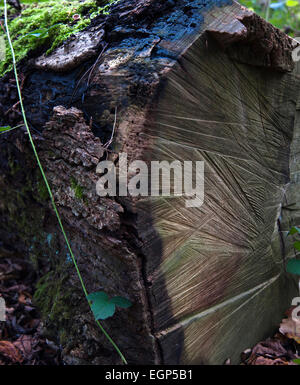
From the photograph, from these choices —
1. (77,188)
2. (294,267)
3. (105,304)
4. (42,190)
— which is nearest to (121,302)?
(105,304)

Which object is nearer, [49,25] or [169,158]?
[169,158]

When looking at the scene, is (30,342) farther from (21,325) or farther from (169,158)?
(169,158)

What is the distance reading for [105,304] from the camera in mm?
1223

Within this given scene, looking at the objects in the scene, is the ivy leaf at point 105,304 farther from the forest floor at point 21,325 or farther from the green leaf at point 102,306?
the forest floor at point 21,325

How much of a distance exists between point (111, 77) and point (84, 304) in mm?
1006

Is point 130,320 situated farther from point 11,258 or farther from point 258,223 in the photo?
point 11,258

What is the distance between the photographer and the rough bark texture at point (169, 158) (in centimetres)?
117

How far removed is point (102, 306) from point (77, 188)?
1.53ft

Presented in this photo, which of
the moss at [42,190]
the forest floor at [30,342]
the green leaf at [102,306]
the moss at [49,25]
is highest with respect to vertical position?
the moss at [49,25]

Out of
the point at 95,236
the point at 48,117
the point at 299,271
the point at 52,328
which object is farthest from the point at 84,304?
the point at 299,271

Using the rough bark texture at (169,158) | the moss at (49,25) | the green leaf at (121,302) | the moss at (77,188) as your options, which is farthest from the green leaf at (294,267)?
the moss at (49,25)

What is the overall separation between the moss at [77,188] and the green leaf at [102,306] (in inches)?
15.3

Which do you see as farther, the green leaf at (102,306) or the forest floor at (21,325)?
the forest floor at (21,325)
